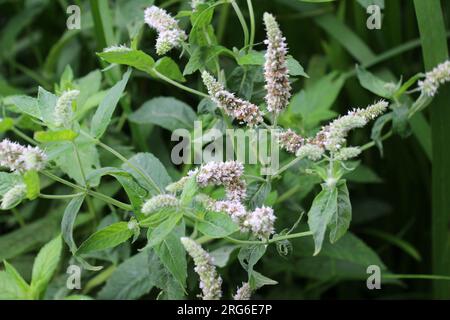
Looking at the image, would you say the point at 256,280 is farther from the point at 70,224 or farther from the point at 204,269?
the point at 70,224

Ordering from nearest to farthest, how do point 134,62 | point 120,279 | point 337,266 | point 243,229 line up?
point 243,229
point 134,62
point 120,279
point 337,266

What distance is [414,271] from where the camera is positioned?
1694 mm

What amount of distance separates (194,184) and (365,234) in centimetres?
94

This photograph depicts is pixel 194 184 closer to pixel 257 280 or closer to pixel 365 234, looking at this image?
pixel 257 280

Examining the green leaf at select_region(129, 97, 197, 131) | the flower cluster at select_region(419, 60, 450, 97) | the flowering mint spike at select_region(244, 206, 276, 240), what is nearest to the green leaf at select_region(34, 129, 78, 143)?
the flowering mint spike at select_region(244, 206, 276, 240)

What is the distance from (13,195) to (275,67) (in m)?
0.38

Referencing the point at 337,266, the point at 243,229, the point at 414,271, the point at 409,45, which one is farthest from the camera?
the point at 414,271

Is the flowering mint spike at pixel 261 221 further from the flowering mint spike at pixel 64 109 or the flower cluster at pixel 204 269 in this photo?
the flowering mint spike at pixel 64 109

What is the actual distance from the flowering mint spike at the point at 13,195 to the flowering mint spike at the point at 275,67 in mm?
343

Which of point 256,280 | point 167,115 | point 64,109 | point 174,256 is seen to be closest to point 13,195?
point 64,109

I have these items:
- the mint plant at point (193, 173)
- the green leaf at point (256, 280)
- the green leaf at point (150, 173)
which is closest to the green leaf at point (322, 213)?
the mint plant at point (193, 173)

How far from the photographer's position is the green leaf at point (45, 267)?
1.13 m

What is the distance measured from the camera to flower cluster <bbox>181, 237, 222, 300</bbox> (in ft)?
2.78
